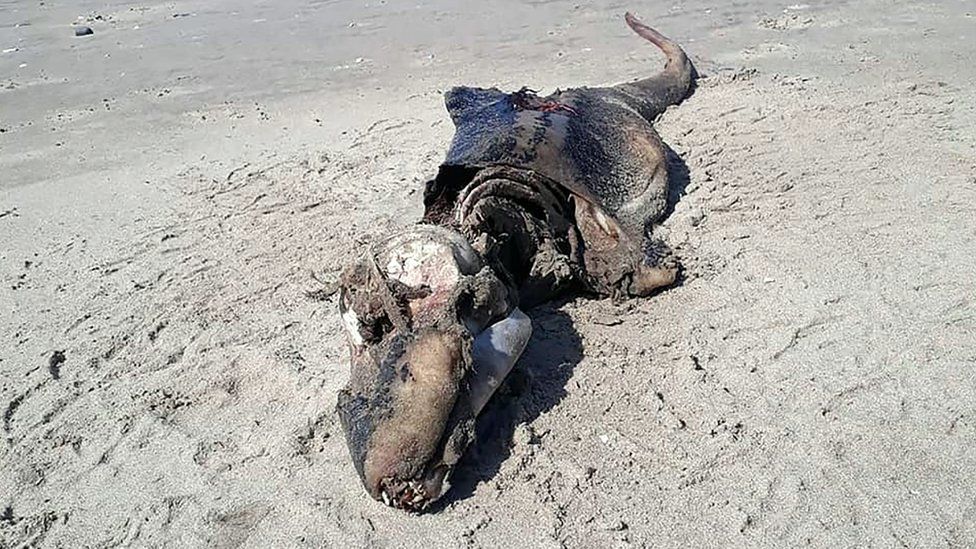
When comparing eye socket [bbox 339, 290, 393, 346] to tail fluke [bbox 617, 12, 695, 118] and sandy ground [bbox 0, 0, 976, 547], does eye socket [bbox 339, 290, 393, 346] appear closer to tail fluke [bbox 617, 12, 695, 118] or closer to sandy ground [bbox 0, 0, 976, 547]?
sandy ground [bbox 0, 0, 976, 547]

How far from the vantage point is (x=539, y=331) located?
134 inches

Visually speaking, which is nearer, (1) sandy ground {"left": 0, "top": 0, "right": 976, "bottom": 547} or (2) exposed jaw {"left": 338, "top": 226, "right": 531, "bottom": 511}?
(2) exposed jaw {"left": 338, "top": 226, "right": 531, "bottom": 511}

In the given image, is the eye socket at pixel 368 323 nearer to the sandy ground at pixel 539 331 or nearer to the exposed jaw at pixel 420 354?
the exposed jaw at pixel 420 354

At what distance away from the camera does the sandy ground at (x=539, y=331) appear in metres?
2.56

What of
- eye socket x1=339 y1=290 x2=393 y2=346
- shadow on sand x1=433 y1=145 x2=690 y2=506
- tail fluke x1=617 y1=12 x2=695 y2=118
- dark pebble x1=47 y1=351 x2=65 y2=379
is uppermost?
eye socket x1=339 y1=290 x2=393 y2=346

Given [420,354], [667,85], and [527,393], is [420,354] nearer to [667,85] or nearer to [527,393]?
[527,393]

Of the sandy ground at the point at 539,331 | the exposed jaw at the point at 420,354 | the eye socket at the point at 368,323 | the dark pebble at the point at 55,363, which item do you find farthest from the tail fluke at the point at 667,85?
the dark pebble at the point at 55,363

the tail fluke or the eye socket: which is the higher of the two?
the eye socket

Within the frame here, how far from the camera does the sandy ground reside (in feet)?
8.41

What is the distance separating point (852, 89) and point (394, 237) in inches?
177

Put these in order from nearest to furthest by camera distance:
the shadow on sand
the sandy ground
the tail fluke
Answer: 1. the sandy ground
2. the shadow on sand
3. the tail fluke

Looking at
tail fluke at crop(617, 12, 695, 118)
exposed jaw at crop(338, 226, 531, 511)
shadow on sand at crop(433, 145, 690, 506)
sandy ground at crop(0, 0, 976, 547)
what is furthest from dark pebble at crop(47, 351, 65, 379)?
tail fluke at crop(617, 12, 695, 118)

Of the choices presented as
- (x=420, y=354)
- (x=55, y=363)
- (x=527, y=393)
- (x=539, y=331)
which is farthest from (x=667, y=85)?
(x=55, y=363)

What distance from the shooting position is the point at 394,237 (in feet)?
9.66
